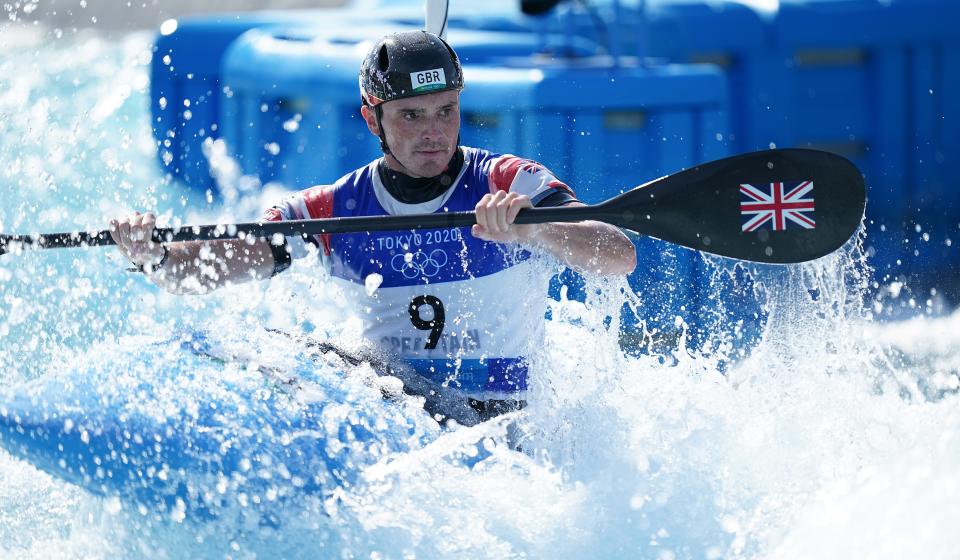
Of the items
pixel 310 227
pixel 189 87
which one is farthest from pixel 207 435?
pixel 189 87

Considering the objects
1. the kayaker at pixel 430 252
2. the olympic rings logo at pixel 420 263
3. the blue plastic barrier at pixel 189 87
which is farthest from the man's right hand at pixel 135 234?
the blue plastic barrier at pixel 189 87

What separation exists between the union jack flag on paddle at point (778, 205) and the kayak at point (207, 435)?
959 millimetres

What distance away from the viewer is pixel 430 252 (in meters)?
2.95

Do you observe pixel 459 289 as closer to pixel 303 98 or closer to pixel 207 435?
pixel 207 435

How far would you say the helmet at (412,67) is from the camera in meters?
2.87

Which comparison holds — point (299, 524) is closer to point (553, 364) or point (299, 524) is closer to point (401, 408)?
point (401, 408)

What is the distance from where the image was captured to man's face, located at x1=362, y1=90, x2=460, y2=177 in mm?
2904

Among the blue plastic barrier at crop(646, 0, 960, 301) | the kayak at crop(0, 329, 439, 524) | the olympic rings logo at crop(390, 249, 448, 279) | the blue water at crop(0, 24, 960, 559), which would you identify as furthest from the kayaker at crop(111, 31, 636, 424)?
the blue plastic barrier at crop(646, 0, 960, 301)

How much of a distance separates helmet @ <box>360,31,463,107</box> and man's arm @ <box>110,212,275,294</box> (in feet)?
1.74

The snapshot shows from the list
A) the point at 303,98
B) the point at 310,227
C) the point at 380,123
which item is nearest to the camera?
the point at 310,227

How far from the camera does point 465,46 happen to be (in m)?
6.07

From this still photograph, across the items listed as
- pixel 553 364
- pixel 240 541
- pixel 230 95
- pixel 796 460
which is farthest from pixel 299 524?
pixel 230 95

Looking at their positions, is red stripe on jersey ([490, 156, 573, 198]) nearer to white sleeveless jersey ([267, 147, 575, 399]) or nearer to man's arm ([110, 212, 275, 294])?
white sleeveless jersey ([267, 147, 575, 399])

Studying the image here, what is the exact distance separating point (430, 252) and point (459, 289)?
0.12m
